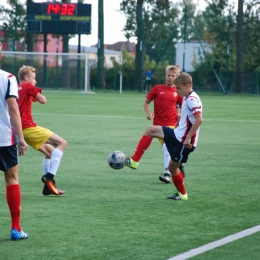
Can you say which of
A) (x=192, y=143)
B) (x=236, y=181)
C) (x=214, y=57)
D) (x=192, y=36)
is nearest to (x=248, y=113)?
(x=236, y=181)

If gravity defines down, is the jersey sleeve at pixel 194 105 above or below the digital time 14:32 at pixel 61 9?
below

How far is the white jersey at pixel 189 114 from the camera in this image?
857 cm

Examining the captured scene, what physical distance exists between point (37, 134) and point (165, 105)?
2.44 meters

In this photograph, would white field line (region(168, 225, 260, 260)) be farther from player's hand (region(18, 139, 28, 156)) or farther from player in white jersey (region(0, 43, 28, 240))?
player's hand (region(18, 139, 28, 156))

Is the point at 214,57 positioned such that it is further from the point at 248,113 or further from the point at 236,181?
the point at 236,181

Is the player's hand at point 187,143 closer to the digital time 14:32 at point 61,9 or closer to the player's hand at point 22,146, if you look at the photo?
the player's hand at point 22,146

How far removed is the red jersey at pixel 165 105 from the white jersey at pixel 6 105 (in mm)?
4655

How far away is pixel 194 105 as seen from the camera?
8.55 meters

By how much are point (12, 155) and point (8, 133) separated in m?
0.20

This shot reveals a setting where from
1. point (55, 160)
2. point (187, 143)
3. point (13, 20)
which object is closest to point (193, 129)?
point (187, 143)

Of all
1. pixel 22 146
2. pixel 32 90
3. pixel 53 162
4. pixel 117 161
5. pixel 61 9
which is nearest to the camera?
pixel 22 146

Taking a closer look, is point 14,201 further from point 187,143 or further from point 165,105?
point 165,105

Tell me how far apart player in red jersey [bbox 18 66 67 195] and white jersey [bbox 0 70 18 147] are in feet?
7.95

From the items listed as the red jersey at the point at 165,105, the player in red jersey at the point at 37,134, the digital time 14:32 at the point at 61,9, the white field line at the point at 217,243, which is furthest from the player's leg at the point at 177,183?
the digital time 14:32 at the point at 61,9
